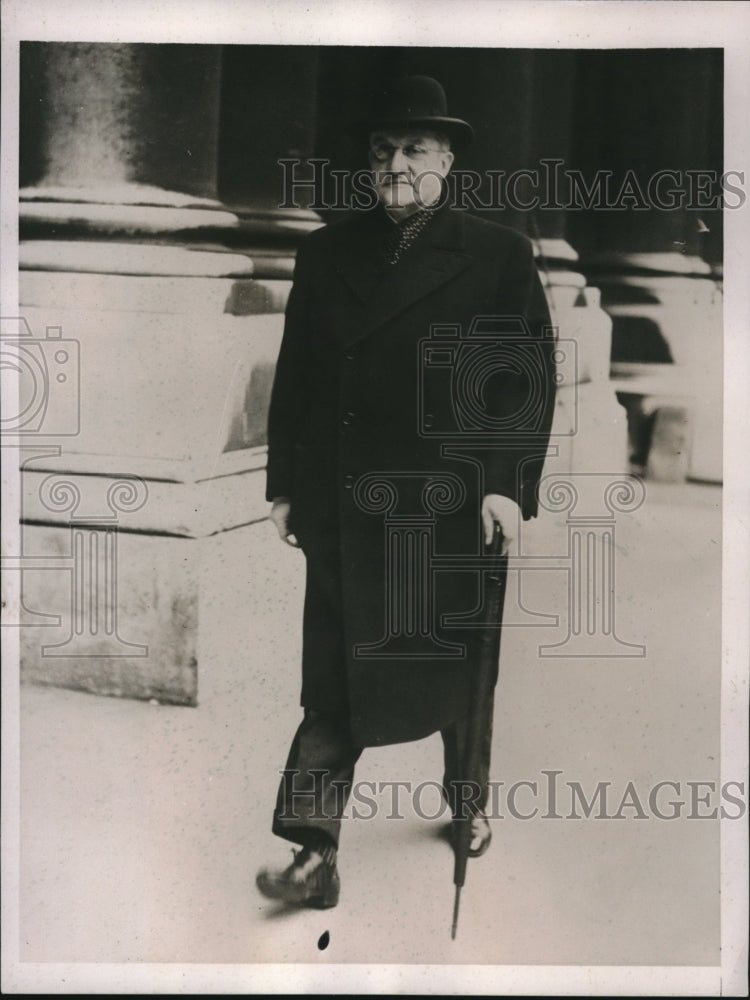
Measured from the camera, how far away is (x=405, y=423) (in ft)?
8.73

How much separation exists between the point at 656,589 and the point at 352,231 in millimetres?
1142

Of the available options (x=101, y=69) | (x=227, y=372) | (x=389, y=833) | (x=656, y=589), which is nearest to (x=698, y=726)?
(x=656, y=589)

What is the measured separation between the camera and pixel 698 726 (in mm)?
2738

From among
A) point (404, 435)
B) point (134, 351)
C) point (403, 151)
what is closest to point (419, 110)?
point (403, 151)

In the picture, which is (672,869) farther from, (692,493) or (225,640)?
(225,640)

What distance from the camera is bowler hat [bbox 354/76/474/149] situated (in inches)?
104

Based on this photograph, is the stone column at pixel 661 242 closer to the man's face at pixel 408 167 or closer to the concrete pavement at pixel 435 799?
the concrete pavement at pixel 435 799

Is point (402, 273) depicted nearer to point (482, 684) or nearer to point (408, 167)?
point (408, 167)
